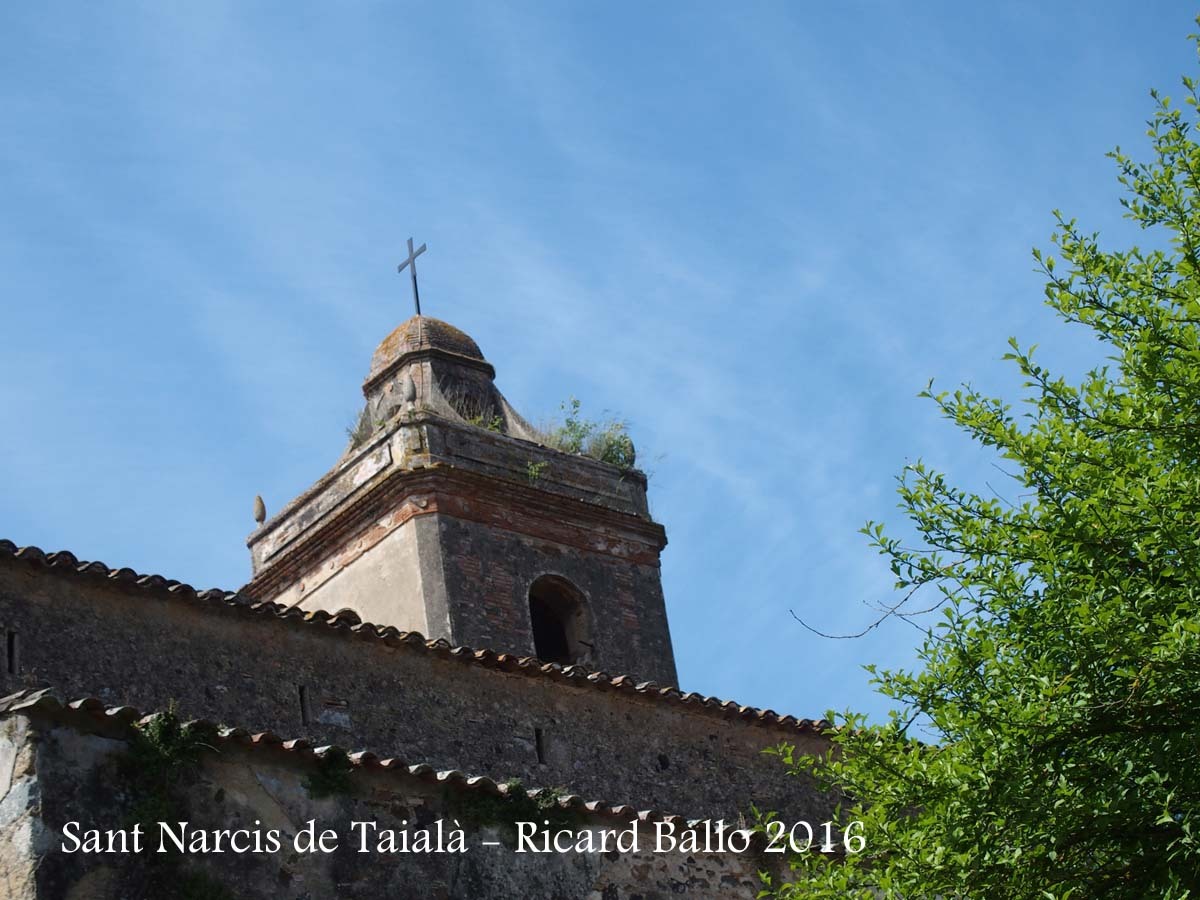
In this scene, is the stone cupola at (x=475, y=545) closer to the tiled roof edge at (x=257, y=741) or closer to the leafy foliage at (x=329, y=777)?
the tiled roof edge at (x=257, y=741)

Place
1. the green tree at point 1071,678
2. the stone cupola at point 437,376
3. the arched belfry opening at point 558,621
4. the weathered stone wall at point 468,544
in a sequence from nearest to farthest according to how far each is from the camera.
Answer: the green tree at point 1071,678, the weathered stone wall at point 468,544, the arched belfry opening at point 558,621, the stone cupola at point 437,376

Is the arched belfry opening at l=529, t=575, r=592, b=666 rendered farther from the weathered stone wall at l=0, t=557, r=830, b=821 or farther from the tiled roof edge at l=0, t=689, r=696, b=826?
the tiled roof edge at l=0, t=689, r=696, b=826

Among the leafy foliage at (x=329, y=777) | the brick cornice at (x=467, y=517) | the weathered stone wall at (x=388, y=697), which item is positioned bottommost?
the leafy foliage at (x=329, y=777)

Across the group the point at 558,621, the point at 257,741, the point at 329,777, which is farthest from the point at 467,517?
the point at 257,741

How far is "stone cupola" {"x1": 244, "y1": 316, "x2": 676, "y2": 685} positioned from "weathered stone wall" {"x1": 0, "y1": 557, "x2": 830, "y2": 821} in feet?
6.30

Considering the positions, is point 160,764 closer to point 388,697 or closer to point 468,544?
point 388,697

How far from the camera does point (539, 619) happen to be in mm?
18625

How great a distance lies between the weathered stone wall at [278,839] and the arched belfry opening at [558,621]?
624 cm

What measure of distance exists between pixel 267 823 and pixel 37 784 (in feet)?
4.40

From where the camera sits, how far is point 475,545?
17797 millimetres

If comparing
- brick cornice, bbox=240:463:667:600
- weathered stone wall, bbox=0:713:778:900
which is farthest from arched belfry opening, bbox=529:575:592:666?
weathered stone wall, bbox=0:713:778:900

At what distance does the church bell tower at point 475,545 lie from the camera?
17516 millimetres

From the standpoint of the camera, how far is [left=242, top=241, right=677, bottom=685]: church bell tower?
57.5ft

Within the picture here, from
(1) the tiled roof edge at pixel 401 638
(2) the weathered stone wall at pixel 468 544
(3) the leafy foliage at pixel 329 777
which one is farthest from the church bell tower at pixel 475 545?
(3) the leafy foliage at pixel 329 777
